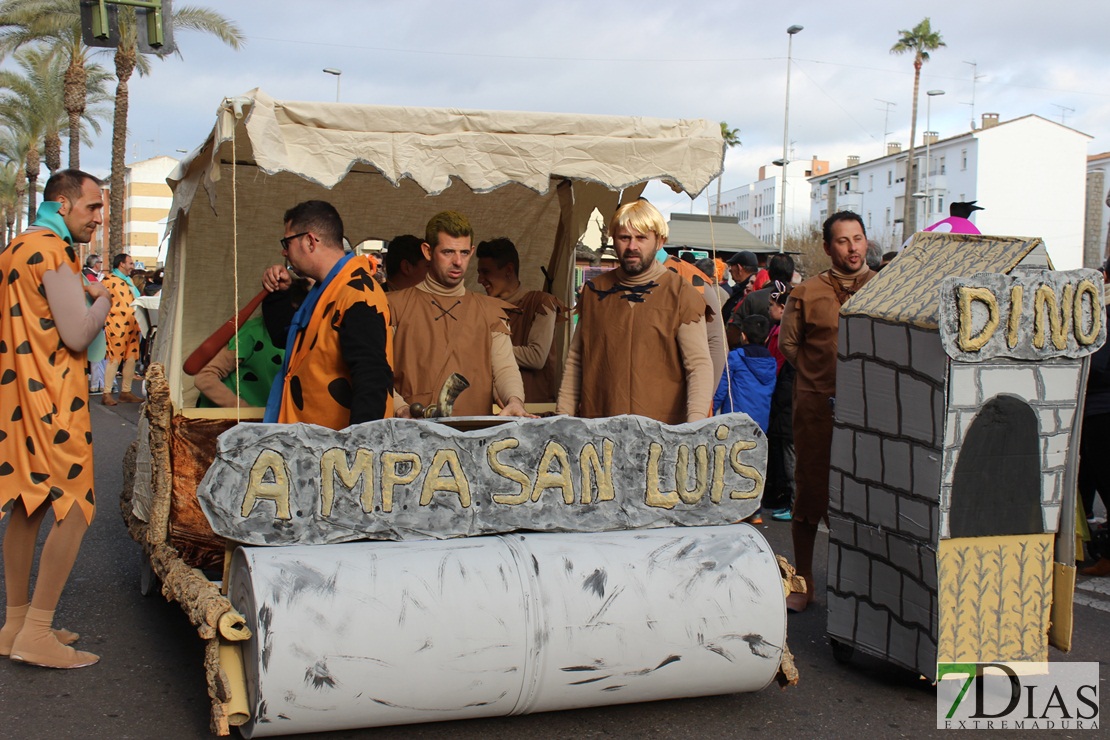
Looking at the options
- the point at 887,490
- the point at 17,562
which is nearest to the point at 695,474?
the point at 887,490

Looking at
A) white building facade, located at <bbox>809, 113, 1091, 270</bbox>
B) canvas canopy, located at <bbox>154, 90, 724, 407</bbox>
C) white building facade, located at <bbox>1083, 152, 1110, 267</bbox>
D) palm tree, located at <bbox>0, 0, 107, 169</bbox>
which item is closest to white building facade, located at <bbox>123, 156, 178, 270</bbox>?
white building facade, located at <bbox>809, 113, 1091, 270</bbox>

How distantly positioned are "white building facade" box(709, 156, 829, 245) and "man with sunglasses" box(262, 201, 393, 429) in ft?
332

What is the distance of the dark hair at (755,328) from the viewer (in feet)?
24.9

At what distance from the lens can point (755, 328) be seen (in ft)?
24.9

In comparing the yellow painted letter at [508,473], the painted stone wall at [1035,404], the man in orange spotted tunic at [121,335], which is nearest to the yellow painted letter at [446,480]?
the yellow painted letter at [508,473]

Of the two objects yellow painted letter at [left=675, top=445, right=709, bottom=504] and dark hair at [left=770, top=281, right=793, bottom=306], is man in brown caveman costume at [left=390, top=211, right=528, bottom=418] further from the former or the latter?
dark hair at [left=770, top=281, right=793, bottom=306]

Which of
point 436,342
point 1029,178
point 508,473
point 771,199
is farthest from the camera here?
point 771,199

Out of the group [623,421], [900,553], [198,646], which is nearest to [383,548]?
[623,421]

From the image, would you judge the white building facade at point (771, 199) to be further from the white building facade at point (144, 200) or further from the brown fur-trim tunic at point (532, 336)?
the brown fur-trim tunic at point (532, 336)

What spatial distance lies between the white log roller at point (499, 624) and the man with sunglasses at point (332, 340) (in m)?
0.57

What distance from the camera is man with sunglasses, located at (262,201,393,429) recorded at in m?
3.65

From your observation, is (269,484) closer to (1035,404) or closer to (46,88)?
(1035,404)

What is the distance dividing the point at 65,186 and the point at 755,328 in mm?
4816

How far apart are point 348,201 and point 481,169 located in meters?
2.88
